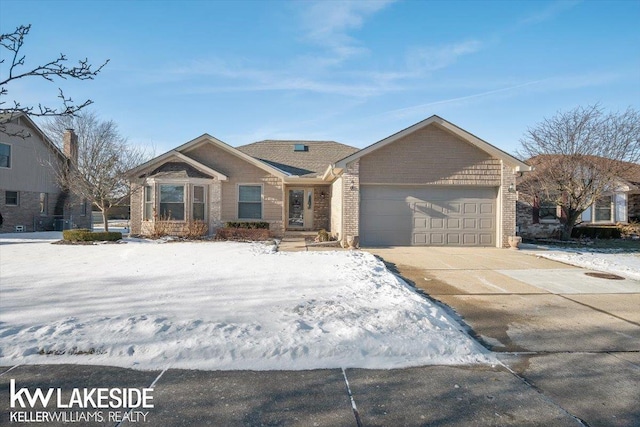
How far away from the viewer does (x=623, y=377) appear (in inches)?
138

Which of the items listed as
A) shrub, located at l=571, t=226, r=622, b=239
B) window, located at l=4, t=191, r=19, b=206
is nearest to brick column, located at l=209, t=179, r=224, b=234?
window, located at l=4, t=191, r=19, b=206

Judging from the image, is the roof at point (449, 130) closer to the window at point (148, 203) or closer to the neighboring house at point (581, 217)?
the neighboring house at point (581, 217)

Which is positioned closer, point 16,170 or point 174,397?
point 174,397

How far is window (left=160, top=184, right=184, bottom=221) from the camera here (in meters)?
16.2

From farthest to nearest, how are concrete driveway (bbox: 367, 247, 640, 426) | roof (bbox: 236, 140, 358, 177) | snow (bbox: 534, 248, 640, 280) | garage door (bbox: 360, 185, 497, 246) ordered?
roof (bbox: 236, 140, 358, 177) < garage door (bbox: 360, 185, 497, 246) < snow (bbox: 534, 248, 640, 280) < concrete driveway (bbox: 367, 247, 640, 426)

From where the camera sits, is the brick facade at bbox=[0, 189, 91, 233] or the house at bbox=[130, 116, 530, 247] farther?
the brick facade at bbox=[0, 189, 91, 233]

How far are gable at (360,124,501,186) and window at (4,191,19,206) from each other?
65.2ft

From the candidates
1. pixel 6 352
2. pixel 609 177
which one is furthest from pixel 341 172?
pixel 6 352

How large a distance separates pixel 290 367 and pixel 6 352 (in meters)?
2.94

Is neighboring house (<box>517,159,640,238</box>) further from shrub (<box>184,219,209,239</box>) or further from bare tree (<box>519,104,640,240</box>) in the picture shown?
shrub (<box>184,219,209,239</box>)

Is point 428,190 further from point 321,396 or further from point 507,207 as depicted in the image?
point 321,396

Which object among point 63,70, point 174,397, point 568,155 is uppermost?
point 568,155

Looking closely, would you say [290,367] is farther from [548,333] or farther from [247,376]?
[548,333]

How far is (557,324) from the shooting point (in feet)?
16.5
